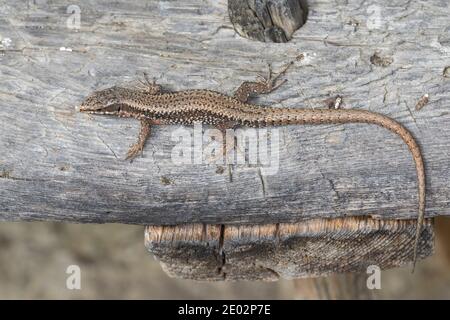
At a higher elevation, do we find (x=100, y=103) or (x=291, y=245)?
(x=100, y=103)

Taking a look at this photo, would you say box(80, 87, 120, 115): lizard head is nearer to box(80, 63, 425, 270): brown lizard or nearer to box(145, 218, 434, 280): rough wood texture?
box(80, 63, 425, 270): brown lizard

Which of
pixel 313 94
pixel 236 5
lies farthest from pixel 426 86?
pixel 236 5

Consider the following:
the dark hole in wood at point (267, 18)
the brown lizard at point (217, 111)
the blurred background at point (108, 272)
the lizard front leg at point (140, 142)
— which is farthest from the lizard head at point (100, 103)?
the blurred background at point (108, 272)

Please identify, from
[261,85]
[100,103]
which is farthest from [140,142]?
[261,85]

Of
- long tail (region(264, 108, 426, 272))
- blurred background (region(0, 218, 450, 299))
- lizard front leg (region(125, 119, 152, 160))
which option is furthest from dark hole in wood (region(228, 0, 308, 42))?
blurred background (region(0, 218, 450, 299))

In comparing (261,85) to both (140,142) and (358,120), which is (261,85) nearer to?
(358,120)
